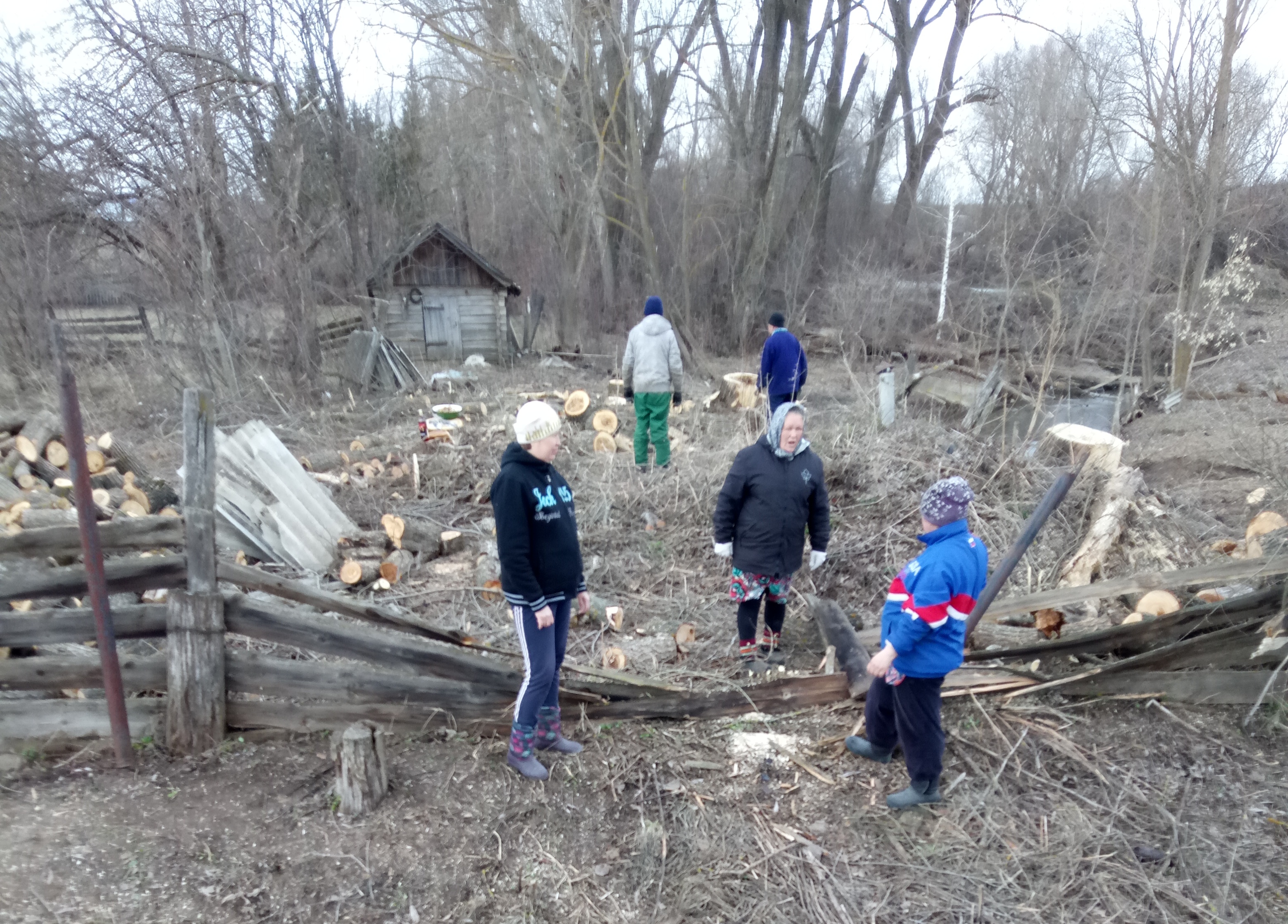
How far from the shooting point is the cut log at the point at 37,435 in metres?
6.64

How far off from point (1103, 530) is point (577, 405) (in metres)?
7.21

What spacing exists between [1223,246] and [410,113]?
24171mm

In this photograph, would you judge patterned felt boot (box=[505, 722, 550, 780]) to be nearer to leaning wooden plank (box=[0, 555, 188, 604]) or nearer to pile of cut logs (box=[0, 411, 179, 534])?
leaning wooden plank (box=[0, 555, 188, 604])

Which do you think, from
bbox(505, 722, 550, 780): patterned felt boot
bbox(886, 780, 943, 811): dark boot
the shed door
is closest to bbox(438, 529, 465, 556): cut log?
bbox(505, 722, 550, 780): patterned felt boot

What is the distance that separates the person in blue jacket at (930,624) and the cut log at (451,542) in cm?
456

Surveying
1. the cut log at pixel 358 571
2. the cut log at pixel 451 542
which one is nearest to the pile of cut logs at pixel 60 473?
the cut log at pixel 358 571

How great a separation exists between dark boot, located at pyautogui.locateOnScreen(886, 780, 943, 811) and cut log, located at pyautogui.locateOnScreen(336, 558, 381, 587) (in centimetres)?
430

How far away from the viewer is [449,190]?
27.0 meters

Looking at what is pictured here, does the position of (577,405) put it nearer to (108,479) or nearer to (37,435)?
(108,479)

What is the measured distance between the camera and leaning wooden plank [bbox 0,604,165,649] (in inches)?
126

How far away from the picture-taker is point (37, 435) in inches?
269

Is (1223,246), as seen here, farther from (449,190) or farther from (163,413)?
(163,413)

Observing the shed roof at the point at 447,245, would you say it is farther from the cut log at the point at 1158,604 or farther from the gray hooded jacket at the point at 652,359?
the cut log at the point at 1158,604

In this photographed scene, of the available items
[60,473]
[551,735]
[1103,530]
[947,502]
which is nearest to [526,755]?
[551,735]
